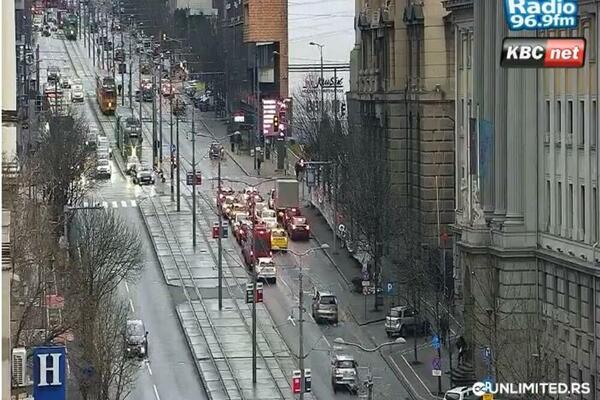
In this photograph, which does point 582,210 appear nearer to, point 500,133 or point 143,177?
point 500,133

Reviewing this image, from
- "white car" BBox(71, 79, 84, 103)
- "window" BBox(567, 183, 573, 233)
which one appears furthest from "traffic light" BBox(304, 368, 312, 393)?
"white car" BBox(71, 79, 84, 103)

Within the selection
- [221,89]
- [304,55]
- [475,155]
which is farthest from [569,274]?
[221,89]

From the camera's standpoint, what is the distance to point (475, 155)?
265 feet

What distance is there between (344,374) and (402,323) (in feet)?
33.2

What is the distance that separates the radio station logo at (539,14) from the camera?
27578 mm

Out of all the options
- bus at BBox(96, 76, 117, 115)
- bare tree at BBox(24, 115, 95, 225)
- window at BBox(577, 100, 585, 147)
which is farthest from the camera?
bus at BBox(96, 76, 117, 115)

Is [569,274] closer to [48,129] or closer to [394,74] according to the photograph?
[394,74]

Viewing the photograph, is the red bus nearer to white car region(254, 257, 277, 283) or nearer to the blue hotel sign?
white car region(254, 257, 277, 283)

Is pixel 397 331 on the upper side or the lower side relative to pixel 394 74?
lower

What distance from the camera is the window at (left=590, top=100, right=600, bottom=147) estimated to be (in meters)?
67.8

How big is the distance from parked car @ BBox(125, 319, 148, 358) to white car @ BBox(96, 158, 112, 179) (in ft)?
166

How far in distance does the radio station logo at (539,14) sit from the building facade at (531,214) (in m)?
34.2

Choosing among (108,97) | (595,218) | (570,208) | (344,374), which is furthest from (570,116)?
(108,97)

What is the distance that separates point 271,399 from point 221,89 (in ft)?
385
